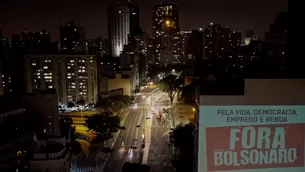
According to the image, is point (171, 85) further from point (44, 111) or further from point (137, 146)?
point (44, 111)

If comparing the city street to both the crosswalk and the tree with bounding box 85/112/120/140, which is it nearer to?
the crosswalk

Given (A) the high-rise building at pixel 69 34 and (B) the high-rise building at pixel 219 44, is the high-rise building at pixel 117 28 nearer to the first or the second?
(A) the high-rise building at pixel 69 34

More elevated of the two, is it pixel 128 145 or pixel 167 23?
pixel 167 23

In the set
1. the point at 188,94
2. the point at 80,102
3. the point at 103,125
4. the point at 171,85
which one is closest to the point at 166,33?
the point at 171,85

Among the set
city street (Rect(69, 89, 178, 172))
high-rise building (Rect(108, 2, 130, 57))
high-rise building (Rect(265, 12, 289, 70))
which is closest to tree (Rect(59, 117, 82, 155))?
city street (Rect(69, 89, 178, 172))

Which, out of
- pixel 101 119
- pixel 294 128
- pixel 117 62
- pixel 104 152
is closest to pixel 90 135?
pixel 101 119

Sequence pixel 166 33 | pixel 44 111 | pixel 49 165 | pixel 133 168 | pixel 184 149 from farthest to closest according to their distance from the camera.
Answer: pixel 166 33 < pixel 44 111 < pixel 184 149 < pixel 133 168 < pixel 49 165
